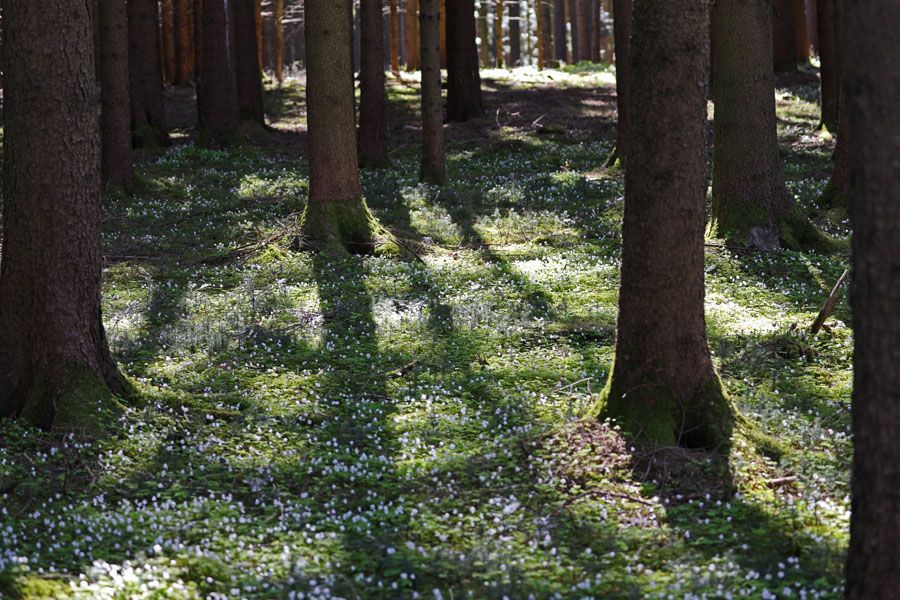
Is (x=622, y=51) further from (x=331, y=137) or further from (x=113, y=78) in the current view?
(x=113, y=78)

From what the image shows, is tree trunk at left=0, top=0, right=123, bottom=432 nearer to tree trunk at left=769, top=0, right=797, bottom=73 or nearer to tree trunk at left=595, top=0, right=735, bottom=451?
tree trunk at left=595, top=0, right=735, bottom=451

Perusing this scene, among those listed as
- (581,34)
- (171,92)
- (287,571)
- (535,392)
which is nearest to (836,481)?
(535,392)

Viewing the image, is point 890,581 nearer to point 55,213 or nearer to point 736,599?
point 736,599

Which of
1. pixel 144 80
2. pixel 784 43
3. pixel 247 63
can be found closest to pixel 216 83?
pixel 144 80

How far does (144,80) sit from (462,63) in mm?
9187

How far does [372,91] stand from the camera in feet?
73.1

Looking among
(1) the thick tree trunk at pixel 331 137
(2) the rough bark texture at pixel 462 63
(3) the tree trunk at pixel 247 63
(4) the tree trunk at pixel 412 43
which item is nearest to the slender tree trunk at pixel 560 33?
(4) the tree trunk at pixel 412 43

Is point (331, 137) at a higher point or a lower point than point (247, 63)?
lower

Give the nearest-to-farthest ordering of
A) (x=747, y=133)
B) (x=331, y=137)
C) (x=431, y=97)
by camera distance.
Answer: (x=747, y=133) → (x=331, y=137) → (x=431, y=97)

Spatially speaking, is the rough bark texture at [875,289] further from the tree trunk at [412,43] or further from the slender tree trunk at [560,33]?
the slender tree trunk at [560,33]

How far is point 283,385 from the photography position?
370 inches

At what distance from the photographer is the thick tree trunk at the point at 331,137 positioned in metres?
14.7

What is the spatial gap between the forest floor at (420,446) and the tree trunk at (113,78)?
4747 mm

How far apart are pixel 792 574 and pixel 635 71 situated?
3917 millimetres
